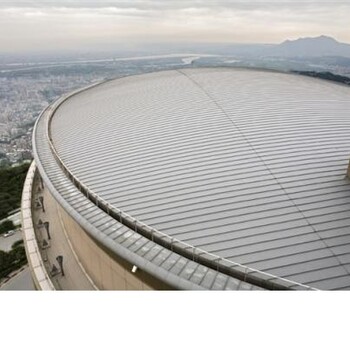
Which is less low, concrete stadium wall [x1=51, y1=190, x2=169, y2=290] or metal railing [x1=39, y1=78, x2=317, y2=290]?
metal railing [x1=39, y1=78, x2=317, y2=290]

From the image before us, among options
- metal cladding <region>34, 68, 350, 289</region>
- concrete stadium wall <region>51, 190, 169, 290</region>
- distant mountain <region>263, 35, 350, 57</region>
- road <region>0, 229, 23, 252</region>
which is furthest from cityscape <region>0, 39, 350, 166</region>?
concrete stadium wall <region>51, 190, 169, 290</region>

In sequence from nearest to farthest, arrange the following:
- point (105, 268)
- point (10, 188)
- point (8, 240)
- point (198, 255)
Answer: point (198, 255) → point (105, 268) → point (8, 240) → point (10, 188)

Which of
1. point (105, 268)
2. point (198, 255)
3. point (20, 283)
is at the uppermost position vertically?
point (198, 255)

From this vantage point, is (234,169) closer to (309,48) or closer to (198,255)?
(198,255)

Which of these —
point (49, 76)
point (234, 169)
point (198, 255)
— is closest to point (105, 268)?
point (198, 255)

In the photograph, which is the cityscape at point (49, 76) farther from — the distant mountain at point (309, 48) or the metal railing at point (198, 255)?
the metal railing at point (198, 255)

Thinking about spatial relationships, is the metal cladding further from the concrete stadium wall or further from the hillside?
the hillside

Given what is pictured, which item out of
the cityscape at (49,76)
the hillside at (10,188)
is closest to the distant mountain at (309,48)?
the cityscape at (49,76)
